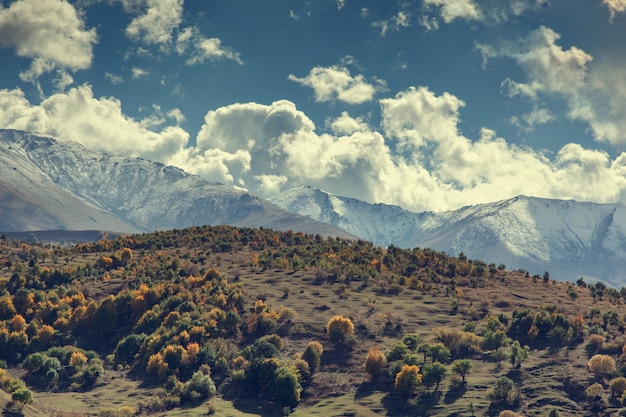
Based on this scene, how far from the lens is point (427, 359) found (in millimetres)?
131250

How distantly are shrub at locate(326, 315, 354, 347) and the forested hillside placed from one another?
9.1 inches

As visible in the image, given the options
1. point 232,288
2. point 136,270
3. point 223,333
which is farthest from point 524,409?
point 136,270

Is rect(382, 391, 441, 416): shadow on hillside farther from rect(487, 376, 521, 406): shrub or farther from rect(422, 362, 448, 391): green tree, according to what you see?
rect(487, 376, 521, 406): shrub

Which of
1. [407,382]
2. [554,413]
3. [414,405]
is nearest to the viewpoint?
[554,413]

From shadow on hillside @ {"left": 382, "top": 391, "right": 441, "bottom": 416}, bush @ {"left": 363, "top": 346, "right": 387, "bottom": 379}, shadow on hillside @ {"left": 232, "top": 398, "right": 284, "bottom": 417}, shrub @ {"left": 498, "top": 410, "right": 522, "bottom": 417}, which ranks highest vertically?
bush @ {"left": 363, "top": 346, "right": 387, "bottom": 379}

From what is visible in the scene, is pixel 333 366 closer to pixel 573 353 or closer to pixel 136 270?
pixel 573 353

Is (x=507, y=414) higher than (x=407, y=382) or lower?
lower

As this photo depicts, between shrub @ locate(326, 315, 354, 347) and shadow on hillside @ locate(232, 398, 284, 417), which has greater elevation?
shrub @ locate(326, 315, 354, 347)

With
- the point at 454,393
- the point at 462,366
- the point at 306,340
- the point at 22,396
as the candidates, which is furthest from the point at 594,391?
the point at 22,396

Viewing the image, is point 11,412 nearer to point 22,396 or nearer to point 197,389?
point 22,396

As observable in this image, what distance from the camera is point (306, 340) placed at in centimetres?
14412

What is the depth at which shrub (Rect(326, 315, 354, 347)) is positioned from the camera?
14150 centimetres

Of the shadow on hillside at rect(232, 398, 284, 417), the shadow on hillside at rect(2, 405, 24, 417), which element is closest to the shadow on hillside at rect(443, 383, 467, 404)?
the shadow on hillside at rect(232, 398, 284, 417)

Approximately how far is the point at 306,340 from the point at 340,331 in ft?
24.0
